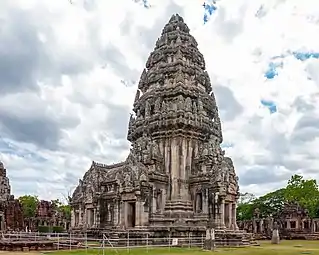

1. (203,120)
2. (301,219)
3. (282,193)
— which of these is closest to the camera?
(203,120)

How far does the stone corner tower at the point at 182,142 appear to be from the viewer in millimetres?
35781

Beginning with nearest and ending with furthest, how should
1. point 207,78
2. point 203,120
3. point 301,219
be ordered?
point 203,120 < point 207,78 < point 301,219

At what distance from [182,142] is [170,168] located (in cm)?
254

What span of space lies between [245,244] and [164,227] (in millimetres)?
6803

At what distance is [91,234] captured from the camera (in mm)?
37781

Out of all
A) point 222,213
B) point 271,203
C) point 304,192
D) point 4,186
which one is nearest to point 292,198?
point 304,192

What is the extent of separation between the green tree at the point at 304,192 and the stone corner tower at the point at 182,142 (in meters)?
32.7

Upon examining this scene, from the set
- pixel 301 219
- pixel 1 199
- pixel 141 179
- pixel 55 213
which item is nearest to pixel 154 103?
pixel 141 179

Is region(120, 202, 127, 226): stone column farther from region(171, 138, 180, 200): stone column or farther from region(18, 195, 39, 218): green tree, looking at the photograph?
region(18, 195, 39, 218): green tree

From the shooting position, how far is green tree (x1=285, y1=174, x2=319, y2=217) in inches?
2635

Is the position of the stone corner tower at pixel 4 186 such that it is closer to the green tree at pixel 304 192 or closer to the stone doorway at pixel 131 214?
the stone doorway at pixel 131 214

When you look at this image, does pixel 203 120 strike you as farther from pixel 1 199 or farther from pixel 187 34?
pixel 1 199

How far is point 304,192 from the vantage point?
223 ft

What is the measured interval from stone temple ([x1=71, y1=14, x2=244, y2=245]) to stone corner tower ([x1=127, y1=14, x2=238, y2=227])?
0.24 ft
